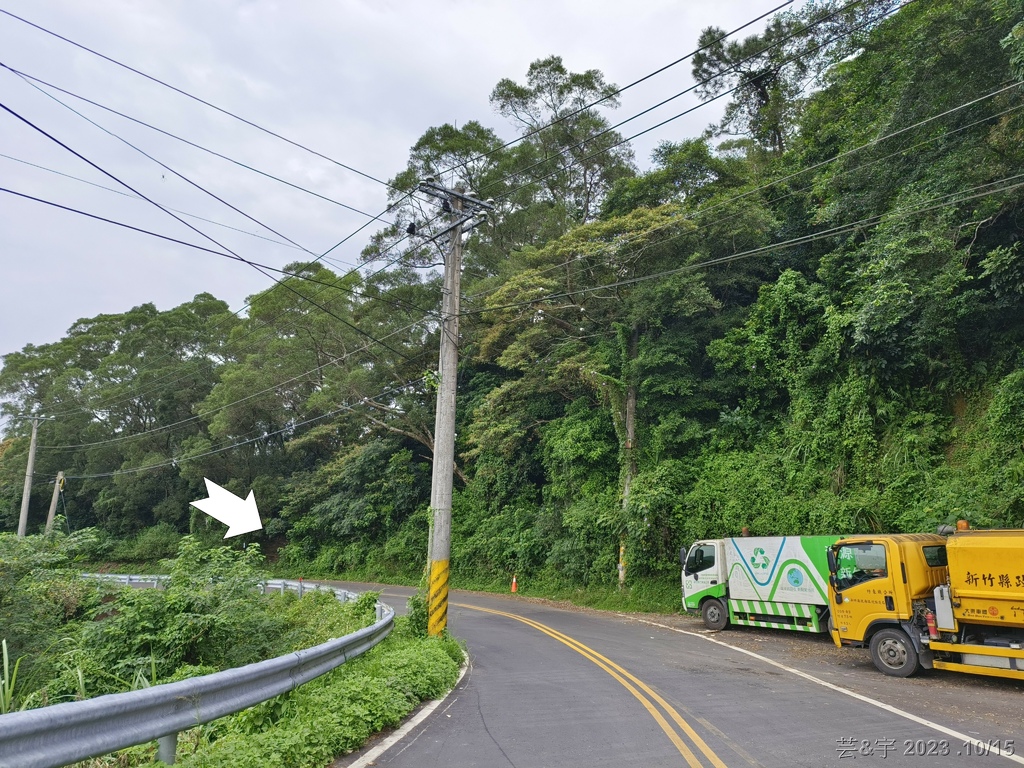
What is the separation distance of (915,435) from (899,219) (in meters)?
5.37

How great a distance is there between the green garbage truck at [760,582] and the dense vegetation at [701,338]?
2256 mm

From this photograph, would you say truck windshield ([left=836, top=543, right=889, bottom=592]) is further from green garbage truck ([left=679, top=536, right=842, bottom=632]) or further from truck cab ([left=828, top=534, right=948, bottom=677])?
green garbage truck ([left=679, top=536, right=842, bottom=632])

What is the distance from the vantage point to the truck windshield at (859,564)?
11.0 meters

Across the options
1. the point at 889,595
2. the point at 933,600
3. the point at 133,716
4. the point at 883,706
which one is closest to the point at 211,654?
the point at 133,716

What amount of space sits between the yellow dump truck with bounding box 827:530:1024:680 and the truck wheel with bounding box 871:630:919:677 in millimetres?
14

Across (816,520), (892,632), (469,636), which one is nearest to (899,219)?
(816,520)

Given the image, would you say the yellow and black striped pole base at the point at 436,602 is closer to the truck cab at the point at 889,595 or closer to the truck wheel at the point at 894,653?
the truck cab at the point at 889,595

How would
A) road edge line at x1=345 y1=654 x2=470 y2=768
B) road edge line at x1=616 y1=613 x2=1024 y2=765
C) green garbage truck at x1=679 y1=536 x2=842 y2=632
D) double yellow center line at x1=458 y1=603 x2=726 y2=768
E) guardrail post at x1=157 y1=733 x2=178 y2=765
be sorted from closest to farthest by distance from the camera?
guardrail post at x1=157 y1=733 x2=178 y2=765 < road edge line at x1=345 y1=654 x2=470 y2=768 < double yellow center line at x1=458 y1=603 x2=726 y2=768 < road edge line at x1=616 y1=613 x2=1024 y2=765 < green garbage truck at x1=679 y1=536 x2=842 y2=632

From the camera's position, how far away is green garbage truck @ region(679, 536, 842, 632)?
13.9m

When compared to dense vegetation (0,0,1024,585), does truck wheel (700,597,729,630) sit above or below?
below

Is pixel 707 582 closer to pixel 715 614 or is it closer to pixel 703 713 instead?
pixel 715 614

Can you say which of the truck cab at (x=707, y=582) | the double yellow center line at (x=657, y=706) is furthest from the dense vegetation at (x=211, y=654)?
the truck cab at (x=707, y=582)

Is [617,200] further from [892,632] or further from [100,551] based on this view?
[100,551]

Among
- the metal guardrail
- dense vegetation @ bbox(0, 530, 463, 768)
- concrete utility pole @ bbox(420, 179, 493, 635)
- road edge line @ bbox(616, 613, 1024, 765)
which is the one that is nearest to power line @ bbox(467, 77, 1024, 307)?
concrete utility pole @ bbox(420, 179, 493, 635)
